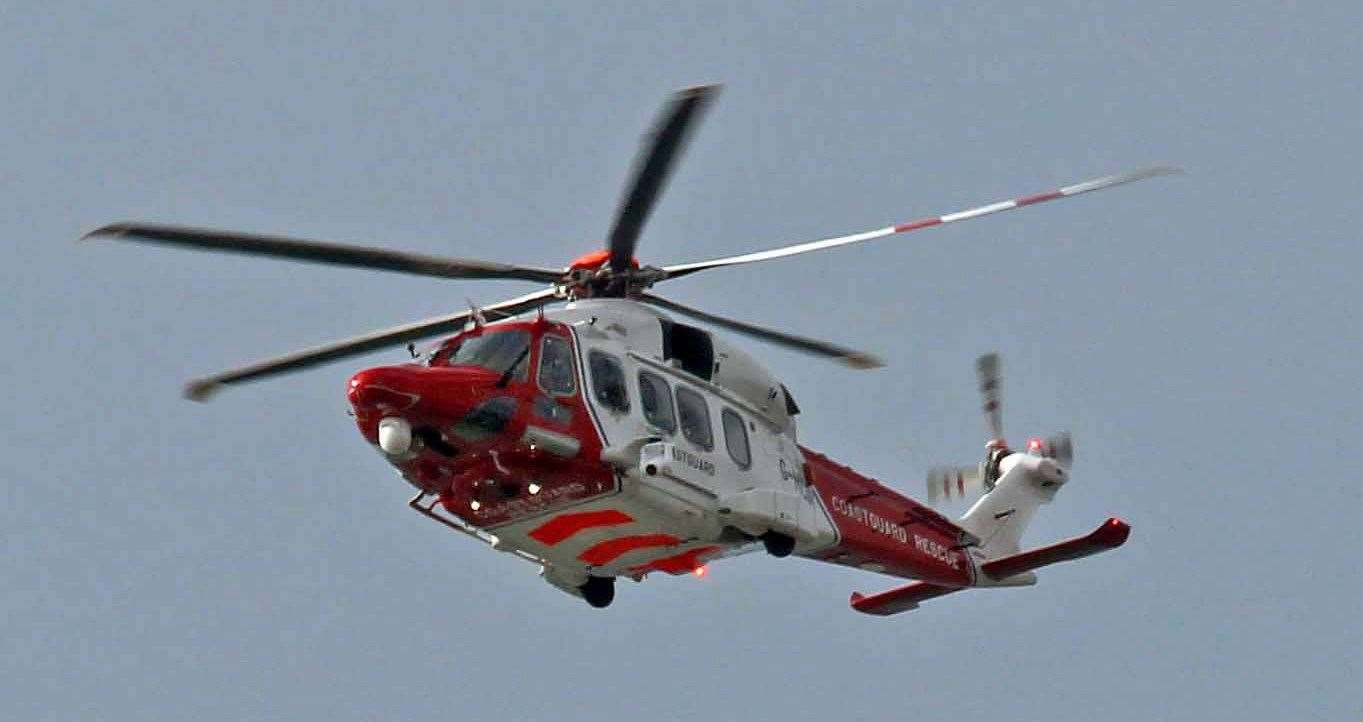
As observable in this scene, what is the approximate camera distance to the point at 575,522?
1731 cm

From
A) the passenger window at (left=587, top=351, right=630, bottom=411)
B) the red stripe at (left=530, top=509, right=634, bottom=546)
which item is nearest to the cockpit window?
the passenger window at (left=587, top=351, right=630, bottom=411)

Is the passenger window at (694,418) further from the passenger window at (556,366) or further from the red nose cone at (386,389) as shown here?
the red nose cone at (386,389)

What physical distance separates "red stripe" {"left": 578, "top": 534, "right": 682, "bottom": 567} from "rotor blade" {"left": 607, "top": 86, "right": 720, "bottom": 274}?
2.50 meters

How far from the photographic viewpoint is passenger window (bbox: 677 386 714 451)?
17.5 metres

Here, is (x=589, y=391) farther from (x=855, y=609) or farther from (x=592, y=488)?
(x=855, y=609)

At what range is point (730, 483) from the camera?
17.6 meters

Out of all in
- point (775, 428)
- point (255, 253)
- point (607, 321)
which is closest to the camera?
point (255, 253)

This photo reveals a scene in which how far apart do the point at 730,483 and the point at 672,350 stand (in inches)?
51.2

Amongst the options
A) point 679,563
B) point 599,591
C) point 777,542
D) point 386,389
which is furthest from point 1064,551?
point 386,389

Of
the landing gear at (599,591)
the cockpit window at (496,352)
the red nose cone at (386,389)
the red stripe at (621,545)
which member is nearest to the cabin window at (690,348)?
the red stripe at (621,545)

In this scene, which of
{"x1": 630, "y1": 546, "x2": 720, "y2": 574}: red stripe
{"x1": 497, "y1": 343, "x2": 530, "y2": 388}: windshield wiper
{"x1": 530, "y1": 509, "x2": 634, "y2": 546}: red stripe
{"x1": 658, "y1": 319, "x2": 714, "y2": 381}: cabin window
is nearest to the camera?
{"x1": 497, "y1": 343, "x2": 530, "y2": 388}: windshield wiper

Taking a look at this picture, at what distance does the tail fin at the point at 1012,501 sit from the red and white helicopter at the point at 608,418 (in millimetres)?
1686

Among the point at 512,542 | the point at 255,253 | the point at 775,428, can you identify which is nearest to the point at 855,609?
the point at 775,428

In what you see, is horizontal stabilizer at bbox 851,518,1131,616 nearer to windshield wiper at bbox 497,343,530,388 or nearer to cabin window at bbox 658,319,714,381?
cabin window at bbox 658,319,714,381
